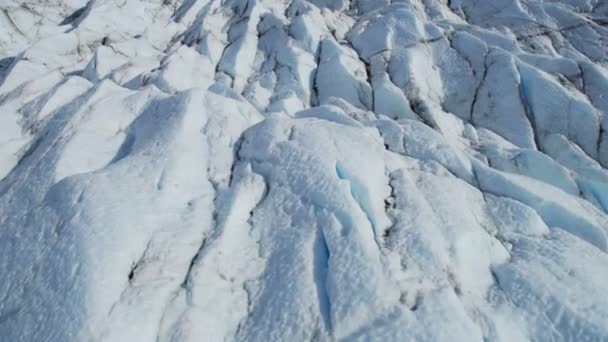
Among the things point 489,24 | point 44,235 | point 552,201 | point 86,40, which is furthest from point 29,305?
point 489,24

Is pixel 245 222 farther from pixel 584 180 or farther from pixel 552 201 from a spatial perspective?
pixel 584 180

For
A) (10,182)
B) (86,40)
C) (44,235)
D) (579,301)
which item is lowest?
(86,40)

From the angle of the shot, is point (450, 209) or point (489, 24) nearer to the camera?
point (450, 209)

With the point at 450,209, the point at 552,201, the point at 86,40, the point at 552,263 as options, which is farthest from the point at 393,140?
the point at 86,40

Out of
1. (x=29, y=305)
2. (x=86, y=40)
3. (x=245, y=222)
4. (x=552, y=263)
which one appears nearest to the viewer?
(x=29, y=305)

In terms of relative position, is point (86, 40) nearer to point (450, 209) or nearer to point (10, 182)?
point (10, 182)

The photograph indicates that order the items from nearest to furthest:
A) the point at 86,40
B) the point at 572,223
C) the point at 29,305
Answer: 1. the point at 29,305
2. the point at 572,223
3. the point at 86,40

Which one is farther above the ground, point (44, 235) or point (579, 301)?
point (579, 301)
